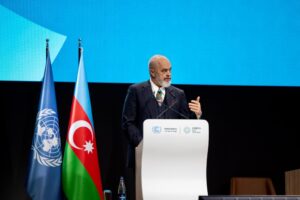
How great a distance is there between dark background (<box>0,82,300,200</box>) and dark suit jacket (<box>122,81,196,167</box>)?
4.33 feet

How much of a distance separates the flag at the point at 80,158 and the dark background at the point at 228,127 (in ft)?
2.27

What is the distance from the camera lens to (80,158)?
480 centimetres

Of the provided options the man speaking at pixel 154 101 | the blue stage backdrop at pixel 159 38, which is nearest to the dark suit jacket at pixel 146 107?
the man speaking at pixel 154 101

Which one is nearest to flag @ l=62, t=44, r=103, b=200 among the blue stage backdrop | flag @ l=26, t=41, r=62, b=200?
flag @ l=26, t=41, r=62, b=200

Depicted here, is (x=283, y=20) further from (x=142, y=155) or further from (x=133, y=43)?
(x=142, y=155)

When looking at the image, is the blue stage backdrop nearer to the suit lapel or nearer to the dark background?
the dark background

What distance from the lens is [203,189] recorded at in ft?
11.3

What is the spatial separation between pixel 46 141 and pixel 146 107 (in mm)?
1042

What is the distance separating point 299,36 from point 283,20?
22 centimetres

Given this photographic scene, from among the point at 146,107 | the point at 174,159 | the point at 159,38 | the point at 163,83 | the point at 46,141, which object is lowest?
the point at 174,159

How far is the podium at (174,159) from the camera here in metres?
3.38

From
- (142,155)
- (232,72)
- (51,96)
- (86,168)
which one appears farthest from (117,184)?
(142,155)

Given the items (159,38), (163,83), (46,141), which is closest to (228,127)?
(159,38)

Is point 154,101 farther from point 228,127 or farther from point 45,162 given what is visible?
point 228,127
